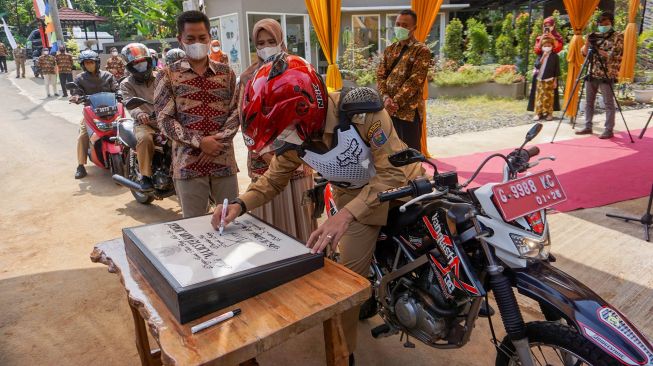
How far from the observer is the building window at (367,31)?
16.1 metres

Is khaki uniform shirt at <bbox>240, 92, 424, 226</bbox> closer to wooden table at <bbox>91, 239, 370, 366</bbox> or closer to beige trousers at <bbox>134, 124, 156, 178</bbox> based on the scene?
wooden table at <bbox>91, 239, 370, 366</bbox>

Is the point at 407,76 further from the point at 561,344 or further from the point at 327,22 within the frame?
the point at 561,344

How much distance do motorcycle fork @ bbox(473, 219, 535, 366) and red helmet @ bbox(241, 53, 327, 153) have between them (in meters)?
0.76

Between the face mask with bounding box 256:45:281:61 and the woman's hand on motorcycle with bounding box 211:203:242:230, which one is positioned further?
the face mask with bounding box 256:45:281:61

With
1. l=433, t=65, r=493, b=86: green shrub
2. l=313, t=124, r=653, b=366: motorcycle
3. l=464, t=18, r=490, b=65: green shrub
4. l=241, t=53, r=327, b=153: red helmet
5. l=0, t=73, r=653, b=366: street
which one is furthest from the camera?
l=464, t=18, r=490, b=65: green shrub

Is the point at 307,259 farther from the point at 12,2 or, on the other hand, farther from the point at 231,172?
the point at 12,2

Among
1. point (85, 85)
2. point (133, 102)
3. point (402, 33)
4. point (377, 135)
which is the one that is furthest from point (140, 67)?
point (377, 135)

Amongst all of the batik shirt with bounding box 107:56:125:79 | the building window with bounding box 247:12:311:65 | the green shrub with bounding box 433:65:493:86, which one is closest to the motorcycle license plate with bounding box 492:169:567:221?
the batik shirt with bounding box 107:56:125:79

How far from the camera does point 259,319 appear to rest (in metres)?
1.36

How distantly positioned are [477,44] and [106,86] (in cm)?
1116

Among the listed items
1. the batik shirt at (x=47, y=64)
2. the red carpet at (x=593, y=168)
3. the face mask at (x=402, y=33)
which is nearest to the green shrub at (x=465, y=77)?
the red carpet at (x=593, y=168)

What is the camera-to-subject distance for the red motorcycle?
5.81 metres

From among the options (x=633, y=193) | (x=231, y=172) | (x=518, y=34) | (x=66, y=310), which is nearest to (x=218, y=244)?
(x=231, y=172)

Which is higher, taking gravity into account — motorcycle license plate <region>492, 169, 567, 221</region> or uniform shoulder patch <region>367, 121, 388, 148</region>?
uniform shoulder patch <region>367, 121, 388, 148</region>
